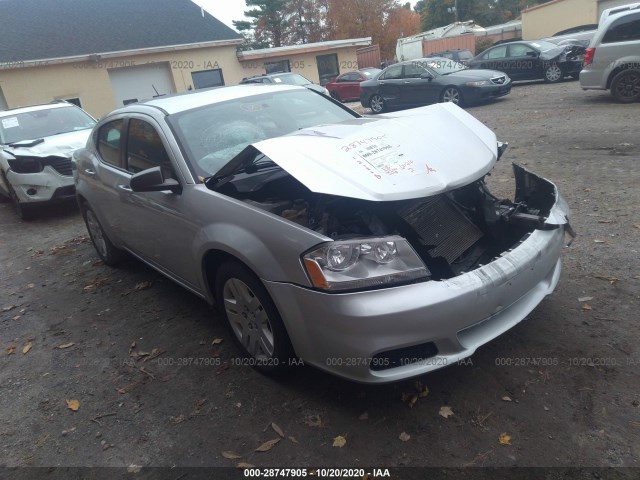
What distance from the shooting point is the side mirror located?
128 inches

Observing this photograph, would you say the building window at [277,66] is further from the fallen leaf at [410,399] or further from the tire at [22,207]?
the fallen leaf at [410,399]

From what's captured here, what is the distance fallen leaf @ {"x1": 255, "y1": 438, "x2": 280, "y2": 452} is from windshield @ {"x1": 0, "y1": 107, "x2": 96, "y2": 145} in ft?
26.6

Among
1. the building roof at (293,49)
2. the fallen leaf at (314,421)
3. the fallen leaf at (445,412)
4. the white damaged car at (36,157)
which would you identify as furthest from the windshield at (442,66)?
the building roof at (293,49)

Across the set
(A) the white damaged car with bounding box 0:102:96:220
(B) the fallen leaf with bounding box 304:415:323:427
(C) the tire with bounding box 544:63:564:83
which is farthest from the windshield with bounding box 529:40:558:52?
(B) the fallen leaf with bounding box 304:415:323:427

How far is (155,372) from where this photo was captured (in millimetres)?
3459

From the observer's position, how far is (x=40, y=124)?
9039mm

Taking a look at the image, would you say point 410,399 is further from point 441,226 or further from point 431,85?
point 431,85

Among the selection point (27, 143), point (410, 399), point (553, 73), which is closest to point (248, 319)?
point (410, 399)

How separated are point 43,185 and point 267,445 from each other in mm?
6729

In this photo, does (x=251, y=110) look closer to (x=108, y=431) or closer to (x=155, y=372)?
(x=155, y=372)

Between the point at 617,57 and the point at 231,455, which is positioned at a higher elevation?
the point at 617,57

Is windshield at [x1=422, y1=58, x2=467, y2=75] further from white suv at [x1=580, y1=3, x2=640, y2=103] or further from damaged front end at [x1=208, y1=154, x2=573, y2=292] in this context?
damaged front end at [x1=208, y1=154, x2=573, y2=292]

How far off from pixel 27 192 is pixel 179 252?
5520 millimetres

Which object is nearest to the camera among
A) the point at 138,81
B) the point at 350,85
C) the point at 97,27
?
the point at 350,85
